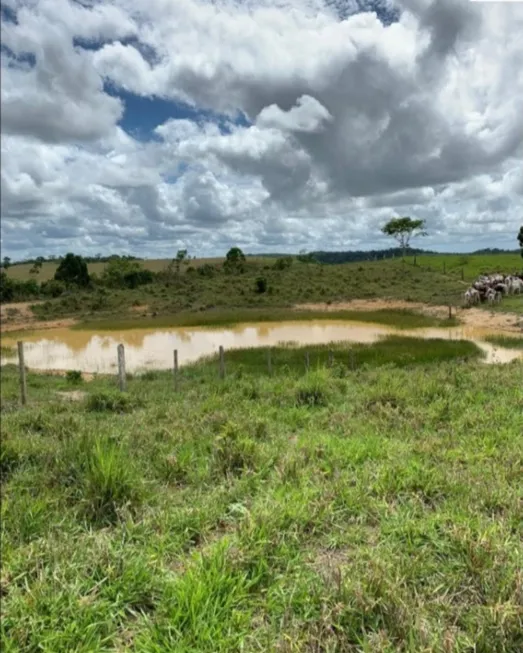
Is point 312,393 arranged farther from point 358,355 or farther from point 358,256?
point 358,256

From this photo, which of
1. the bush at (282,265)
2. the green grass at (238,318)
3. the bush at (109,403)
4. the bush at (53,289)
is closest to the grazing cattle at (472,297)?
the bush at (109,403)

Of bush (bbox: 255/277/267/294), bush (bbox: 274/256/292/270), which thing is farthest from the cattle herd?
bush (bbox: 274/256/292/270)

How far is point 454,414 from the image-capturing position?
20.5 feet

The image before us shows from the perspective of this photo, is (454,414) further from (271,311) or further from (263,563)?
(271,311)

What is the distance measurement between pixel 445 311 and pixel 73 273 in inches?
1588

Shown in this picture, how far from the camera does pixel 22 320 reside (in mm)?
36375

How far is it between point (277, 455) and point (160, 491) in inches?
47.7

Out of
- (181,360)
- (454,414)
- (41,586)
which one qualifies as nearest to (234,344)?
(181,360)

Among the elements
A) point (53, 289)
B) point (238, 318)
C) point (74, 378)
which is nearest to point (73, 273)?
point (53, 289)

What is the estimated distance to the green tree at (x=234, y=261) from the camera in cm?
5688

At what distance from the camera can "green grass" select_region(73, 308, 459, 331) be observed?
92.1ft

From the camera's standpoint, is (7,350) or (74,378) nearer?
(74,378)

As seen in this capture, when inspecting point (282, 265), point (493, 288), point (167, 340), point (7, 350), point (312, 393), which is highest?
point (282, 265)

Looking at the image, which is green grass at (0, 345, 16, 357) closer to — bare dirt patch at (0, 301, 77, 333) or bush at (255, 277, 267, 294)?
bare dirt patch at (0, 301, 77, 333)
